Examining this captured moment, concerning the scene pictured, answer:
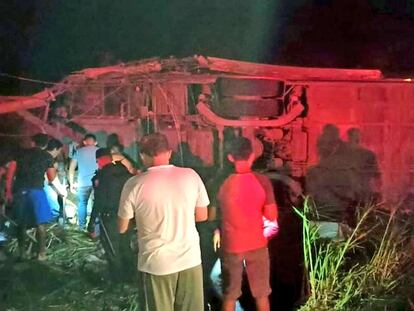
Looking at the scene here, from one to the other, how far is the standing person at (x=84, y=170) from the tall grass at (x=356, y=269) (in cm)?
156

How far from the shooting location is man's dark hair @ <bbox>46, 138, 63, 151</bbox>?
4168mm

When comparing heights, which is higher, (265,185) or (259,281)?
(265,185)

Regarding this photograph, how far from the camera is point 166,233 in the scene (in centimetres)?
366

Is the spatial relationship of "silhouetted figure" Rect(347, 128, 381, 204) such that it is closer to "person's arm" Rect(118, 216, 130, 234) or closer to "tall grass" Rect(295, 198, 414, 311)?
"tall grass" Rect(295, 198, 414, 311)

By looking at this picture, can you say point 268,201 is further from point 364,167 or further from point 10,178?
point 10,178

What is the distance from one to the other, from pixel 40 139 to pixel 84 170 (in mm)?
395

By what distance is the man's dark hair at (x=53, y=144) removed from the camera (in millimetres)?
4168

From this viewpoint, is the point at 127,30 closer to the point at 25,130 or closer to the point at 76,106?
the point at 76,106

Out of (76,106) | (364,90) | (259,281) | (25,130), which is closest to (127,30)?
(76,106)

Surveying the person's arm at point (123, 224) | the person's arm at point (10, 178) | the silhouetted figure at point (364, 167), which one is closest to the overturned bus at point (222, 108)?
the silhouetted figure at point (364, 167)

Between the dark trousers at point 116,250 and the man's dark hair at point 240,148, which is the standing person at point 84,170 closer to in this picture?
the dark trousers at point 116,250

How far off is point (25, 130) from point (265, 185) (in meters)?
1.80

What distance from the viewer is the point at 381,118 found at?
4.19m

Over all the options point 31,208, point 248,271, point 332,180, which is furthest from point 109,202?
point 332,180
